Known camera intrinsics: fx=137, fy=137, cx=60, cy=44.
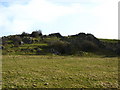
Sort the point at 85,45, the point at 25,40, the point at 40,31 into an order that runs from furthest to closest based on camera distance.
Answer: the point at 40,31 → the point at 25,40 → the point at 85,45

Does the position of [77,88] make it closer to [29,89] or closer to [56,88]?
[56,88]

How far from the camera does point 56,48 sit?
57.7m

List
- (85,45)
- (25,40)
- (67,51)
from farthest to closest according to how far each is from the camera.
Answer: (25,40)
(85,45)
(67,51)

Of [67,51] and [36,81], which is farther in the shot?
[67,51]

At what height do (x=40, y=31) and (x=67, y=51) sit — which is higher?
(x=40, y=31)

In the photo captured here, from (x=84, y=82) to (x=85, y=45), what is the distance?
50101 millimetres

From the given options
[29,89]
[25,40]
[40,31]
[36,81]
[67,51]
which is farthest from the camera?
[40,31]

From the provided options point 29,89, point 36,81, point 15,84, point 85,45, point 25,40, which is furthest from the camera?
point 25,40

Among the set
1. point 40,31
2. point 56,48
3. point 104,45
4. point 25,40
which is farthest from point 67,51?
point 40,31

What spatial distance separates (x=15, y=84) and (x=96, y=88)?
21.7 feet

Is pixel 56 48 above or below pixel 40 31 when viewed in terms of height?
below

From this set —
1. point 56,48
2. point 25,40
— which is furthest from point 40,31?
point 56,48

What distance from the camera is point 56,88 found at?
35.5 ft

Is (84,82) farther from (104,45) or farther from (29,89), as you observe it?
(104,45)
